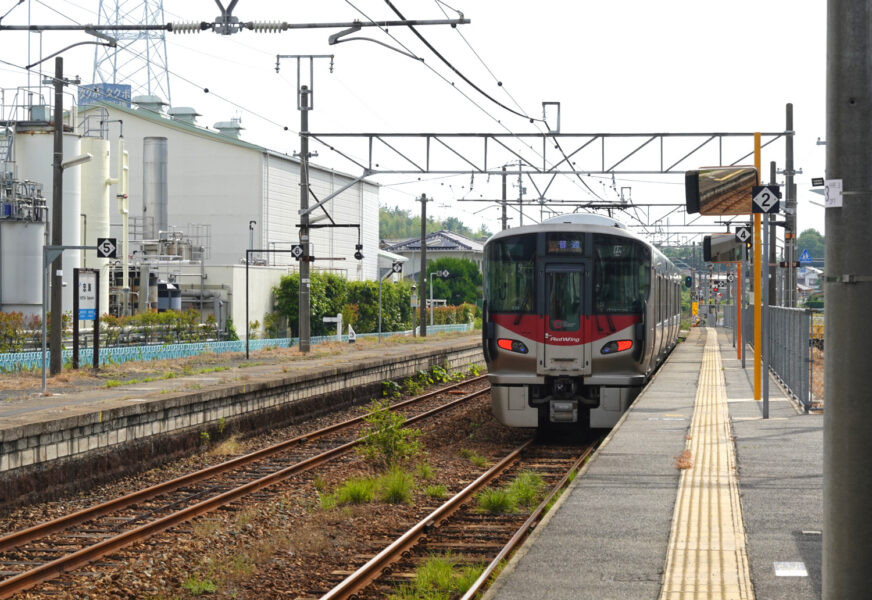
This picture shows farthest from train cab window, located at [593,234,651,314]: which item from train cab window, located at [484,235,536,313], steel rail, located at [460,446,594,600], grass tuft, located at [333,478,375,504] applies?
grass tuft, located at [333,478,375,504]

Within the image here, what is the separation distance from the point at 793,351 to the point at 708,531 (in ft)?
33.9

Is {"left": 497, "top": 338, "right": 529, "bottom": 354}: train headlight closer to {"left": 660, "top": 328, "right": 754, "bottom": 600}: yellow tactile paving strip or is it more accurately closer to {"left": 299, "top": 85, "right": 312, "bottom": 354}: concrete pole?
{"left": 660, "top": 328, "right": 754, "bottom": 600}: yellow tactile paving strip

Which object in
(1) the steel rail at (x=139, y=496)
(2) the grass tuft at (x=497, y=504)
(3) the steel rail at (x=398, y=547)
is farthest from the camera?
(2) the grass tuft at (x=497, y=504)

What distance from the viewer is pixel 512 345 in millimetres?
15578

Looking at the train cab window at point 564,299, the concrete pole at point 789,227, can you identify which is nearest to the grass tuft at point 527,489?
the train cab window at point 564,299

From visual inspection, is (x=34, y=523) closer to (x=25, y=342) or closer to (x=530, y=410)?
(x=530, y=410)

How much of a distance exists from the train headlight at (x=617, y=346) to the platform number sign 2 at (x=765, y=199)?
2.59 meters

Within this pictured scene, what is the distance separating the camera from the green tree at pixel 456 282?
76.2 metres

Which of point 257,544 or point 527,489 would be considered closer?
point 257,544

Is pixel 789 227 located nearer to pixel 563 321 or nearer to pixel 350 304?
pixel 563 321

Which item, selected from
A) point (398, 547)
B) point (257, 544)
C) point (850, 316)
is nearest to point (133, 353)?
point (257, 544)

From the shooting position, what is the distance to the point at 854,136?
4113 mm

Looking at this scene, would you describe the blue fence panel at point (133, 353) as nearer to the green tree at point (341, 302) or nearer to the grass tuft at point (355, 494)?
the green tree at point (341, 302)

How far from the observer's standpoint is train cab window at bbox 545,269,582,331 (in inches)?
609
